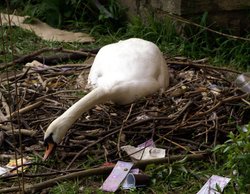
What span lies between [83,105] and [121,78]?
0.38 meters

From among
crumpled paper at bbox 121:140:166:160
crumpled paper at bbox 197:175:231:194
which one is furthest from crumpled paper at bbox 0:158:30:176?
crumpled paper at bbox 197:175:231:194

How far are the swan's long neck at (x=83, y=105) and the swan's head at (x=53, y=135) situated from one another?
39mm

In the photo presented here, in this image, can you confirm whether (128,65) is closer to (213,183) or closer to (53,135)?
(53,135)

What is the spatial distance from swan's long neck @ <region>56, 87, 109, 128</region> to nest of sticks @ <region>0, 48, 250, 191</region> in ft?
0.37

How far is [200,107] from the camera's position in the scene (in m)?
4.68

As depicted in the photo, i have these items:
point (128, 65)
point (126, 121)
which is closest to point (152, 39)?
point (128, 65)

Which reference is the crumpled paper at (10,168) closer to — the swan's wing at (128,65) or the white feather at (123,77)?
the white feather at (123,77)

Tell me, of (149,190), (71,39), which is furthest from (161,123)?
(71,39)

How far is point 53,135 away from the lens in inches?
170

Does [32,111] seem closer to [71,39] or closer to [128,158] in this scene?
[128,158]

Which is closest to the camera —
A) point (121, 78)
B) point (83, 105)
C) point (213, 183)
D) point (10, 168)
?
point (213, 183)

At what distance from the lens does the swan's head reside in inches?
169

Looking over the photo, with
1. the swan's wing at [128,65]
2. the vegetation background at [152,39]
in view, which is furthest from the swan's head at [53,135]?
the swan's wing at [128,65]

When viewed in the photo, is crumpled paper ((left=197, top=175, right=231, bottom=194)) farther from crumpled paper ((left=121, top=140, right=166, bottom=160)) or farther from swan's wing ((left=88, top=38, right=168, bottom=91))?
swan's wing ((left=88, top=38, right=168, bottom=91))
